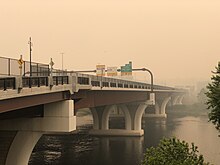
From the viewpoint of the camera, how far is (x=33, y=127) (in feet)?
97.6

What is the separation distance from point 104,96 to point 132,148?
599 inches

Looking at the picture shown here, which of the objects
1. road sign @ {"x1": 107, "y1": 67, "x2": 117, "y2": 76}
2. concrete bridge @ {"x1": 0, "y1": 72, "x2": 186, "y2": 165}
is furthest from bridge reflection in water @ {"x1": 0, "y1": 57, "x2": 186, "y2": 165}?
road sign @ {"x1": 107, "y1": 67, "x2": 117, "y2": 76}

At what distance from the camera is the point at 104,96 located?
48812 millimetres

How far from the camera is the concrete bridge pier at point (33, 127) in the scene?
2892 cm

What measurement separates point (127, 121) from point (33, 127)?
5199 centimetres

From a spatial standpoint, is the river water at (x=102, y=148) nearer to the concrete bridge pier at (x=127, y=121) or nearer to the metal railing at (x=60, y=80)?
the concrete bridge pier at (x=127, y=121)

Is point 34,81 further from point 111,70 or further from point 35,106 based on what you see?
point 111,70

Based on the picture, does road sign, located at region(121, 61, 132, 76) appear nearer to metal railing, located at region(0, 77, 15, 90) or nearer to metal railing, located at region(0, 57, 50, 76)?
metal railing, located at region(0, 57, 50, 76)

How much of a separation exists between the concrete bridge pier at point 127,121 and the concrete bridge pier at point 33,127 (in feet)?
146

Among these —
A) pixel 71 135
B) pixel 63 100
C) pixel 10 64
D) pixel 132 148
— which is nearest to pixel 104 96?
pixel 132 148

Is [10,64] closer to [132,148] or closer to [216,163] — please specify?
[216,163]

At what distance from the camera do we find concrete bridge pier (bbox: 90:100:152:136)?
247 feet

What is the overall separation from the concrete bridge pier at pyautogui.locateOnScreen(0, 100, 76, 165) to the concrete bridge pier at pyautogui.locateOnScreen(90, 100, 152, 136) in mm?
44653

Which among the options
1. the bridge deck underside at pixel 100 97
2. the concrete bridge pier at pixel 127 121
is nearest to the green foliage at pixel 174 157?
the bridge deck underside at pixel 100 97
